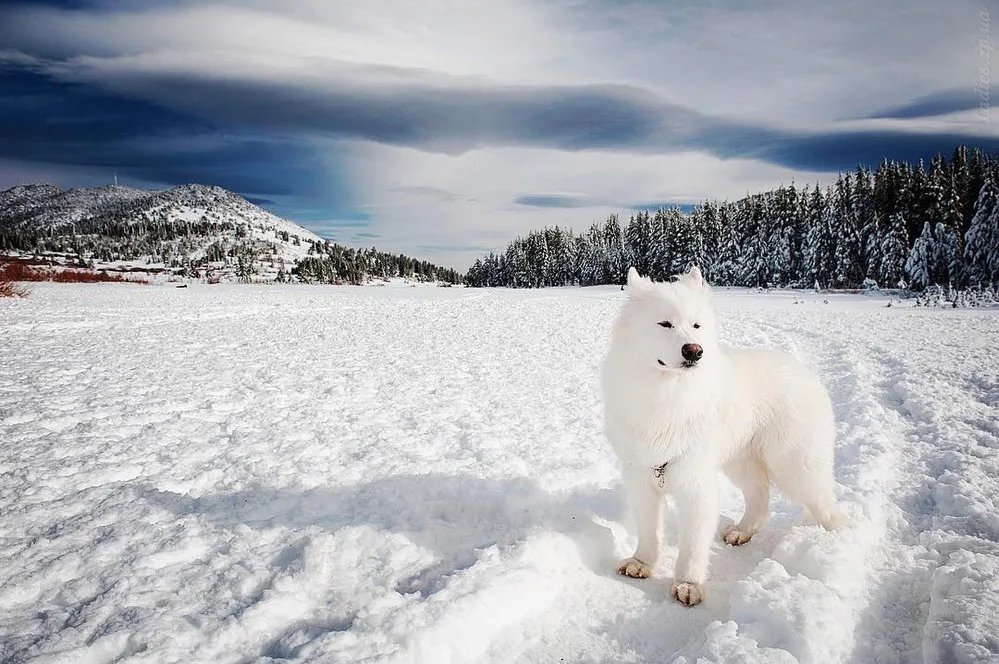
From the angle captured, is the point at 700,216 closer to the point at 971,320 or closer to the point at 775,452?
the point at 971,320

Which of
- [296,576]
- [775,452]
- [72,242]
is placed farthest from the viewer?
[72,242]

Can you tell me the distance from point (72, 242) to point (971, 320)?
730ft

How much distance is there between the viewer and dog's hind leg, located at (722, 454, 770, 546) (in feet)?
11.5

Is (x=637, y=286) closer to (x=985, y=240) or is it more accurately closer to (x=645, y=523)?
(x=645, y=523)

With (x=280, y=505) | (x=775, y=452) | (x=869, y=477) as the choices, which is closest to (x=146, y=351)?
(x=280, y=505)

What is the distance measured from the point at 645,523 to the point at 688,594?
47 cm

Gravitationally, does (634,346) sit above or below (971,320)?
above

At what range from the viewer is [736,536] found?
3.50 meters

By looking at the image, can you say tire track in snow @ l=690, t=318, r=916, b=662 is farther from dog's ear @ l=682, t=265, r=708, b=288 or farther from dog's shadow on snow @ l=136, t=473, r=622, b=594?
dog's ear @ l=682, t=265, r=708, b=288

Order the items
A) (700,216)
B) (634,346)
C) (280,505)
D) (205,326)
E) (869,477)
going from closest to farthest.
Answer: (634,346), (280,505), (869,477), (205,326), (700,216)

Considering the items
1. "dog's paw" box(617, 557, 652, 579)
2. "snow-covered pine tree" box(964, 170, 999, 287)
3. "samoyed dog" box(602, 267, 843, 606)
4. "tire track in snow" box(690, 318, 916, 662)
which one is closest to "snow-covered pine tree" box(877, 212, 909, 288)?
"snow-covered pine tree" box(964, 170, 999, 287)

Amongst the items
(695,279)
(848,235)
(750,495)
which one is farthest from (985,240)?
(695,279)

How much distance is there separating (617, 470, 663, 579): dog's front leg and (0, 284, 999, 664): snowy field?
0.11 m

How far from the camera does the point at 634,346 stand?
2990mm
